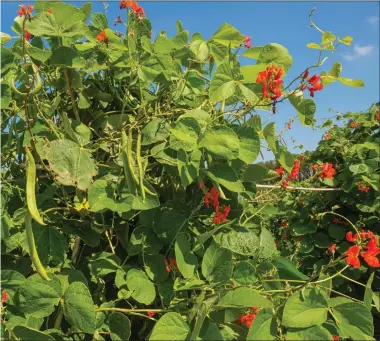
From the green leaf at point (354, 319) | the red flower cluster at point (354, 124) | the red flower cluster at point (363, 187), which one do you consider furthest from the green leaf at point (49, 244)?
the red flower cluster at point (354, 124)

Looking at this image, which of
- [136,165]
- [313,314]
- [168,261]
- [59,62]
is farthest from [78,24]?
[313,314]

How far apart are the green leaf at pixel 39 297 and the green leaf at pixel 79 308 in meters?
0.03

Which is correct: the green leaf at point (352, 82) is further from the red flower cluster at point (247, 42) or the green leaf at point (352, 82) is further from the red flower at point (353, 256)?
the red flower at point (353, 256)

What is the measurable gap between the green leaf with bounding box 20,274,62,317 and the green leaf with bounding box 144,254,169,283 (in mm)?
222

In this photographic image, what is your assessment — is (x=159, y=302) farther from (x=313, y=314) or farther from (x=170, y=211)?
(x=313, y=314)

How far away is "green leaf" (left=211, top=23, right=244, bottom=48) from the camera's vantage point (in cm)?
123

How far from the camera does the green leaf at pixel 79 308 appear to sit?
98cm

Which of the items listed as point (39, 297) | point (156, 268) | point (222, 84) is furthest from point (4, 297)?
point (222, 84)

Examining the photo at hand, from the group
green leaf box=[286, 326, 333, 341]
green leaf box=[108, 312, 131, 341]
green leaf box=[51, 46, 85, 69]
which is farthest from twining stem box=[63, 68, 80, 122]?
green leaf box=[286, 326, 333, 341]

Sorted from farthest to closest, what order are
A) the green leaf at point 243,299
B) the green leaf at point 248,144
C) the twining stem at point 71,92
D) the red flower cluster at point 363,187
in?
the red flower cluster at point 363,187, the twining stem at point 71,92, the green leaf at point 248,144, the green leaf at point 243,299

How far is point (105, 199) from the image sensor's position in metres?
1.04

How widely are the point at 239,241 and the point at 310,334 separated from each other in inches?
11.5

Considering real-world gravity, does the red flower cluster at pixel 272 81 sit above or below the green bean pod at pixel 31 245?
above

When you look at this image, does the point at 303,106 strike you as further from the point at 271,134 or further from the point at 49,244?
the point at 49,244
